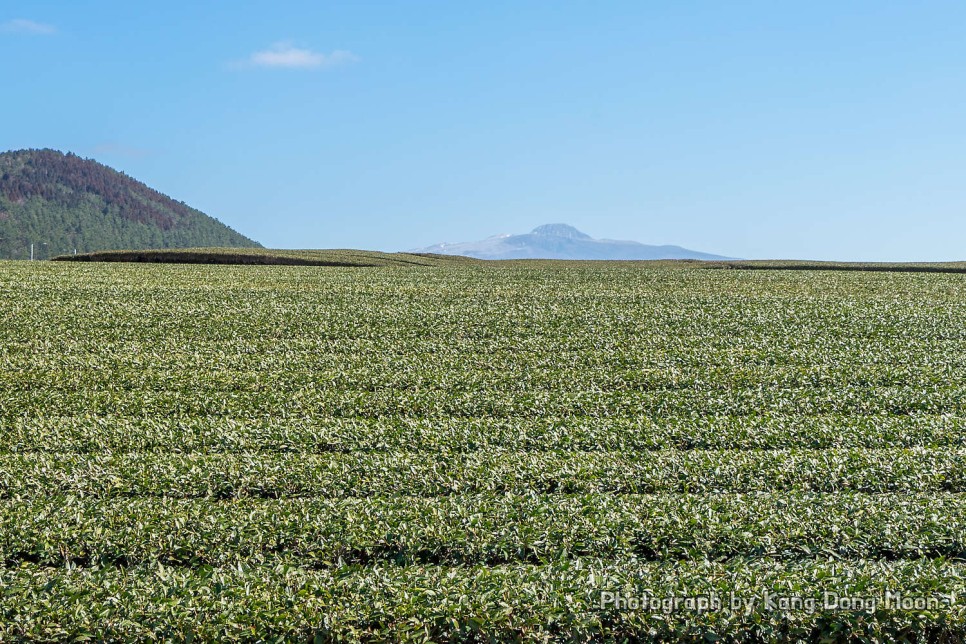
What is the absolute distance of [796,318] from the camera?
26250 millimetres

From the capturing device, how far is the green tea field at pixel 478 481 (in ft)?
25.4

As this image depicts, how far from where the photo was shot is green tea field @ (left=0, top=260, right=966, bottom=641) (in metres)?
7.75

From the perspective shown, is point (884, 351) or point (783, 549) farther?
point (884, 351)

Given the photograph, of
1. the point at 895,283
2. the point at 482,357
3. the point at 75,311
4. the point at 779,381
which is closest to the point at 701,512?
the point at 779,381

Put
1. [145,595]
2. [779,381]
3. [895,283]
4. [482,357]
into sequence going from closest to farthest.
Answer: [145,595]
[779,381]
[482,357]
[895,283]

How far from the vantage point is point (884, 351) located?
21.2 m

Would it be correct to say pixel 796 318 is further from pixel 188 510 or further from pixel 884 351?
pixel 188 510

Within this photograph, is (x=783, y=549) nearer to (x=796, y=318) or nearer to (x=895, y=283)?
(x=796, y=318)

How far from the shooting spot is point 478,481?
446 inches

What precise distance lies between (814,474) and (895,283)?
2951 centimetres

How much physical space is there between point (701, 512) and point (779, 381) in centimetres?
882

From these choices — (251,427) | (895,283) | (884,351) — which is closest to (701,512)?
(251,427)

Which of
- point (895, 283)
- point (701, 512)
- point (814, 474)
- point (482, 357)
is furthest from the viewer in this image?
point (895, 283)

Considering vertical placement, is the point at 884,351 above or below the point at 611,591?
above
